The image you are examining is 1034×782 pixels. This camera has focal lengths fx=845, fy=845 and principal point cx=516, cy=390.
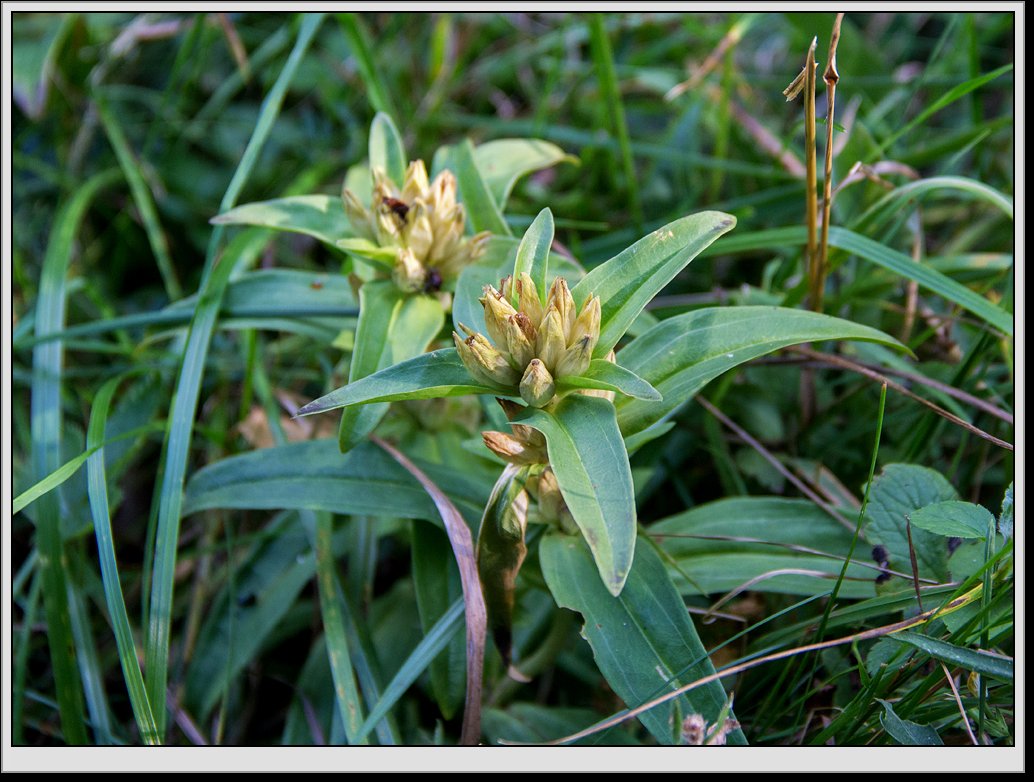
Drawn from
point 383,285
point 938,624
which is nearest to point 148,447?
point 383,285

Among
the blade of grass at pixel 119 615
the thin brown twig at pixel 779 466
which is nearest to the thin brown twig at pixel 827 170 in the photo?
the thin brown twig at pixel 779 466

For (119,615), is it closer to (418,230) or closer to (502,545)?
(502,545)

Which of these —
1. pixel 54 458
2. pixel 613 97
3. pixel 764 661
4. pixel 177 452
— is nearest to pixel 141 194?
pixel 54 458

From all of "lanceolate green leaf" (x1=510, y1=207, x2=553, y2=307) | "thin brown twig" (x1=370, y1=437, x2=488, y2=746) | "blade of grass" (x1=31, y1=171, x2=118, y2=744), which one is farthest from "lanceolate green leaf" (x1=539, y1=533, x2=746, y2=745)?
"blade of grass" (x1=31, y1=171, x2=118, y2=744)

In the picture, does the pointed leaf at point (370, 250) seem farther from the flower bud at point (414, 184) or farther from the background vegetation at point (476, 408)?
the background vegetation at point (476, 408)

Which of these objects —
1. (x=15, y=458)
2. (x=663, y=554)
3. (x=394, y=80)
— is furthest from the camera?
(x=394, y=80)

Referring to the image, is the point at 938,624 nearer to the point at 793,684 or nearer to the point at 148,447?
the point at 793,684
